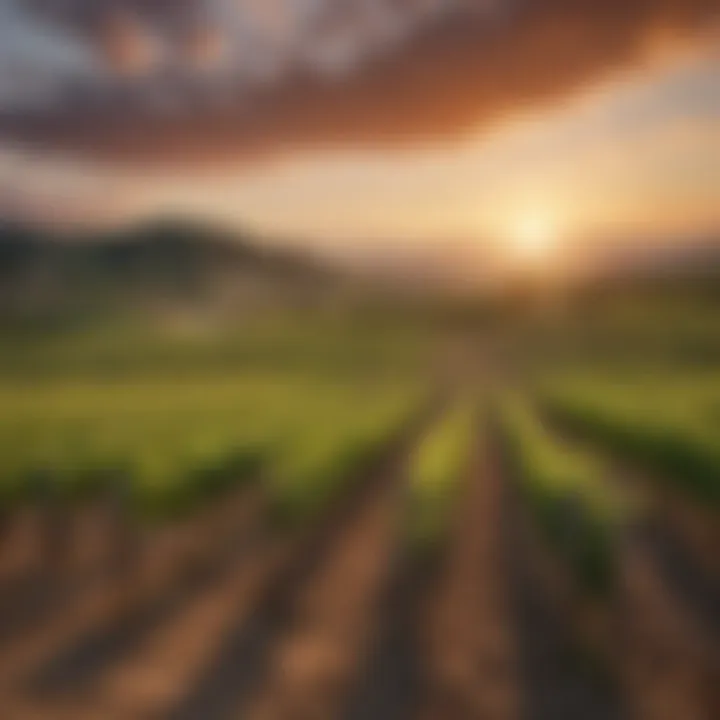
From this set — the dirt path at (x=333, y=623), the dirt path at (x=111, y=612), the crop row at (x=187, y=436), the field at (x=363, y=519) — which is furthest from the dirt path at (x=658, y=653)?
the dirt path at (x=111, y=612)

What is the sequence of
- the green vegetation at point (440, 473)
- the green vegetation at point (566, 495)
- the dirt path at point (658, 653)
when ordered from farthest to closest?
the green vegetation at point (440, 473) < the green vegetation at point (566, 495) < the dirt path at point (658, 653)

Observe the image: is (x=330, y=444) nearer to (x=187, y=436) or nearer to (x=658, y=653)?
(x=187, y=436)

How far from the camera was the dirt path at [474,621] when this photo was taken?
2066 millimetres

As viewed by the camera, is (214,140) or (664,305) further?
(214,140)

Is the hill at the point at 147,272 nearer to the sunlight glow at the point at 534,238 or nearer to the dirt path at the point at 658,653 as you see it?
the sunlight glow at the point at 534,238

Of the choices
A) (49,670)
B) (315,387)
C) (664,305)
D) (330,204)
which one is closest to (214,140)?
(330,204)

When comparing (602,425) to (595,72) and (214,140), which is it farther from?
(214,140)

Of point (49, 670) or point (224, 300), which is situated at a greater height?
point (224, 300)

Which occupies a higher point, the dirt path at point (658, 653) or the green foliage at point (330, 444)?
the green foliage at point (330, 444)

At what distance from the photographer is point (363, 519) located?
253 centimetres

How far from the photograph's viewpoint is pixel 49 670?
2250mm

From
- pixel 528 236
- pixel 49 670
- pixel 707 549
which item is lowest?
pixel 49 670

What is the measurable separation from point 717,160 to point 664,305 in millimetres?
398

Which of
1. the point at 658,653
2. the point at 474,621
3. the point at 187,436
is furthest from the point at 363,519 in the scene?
the point at 658,653
